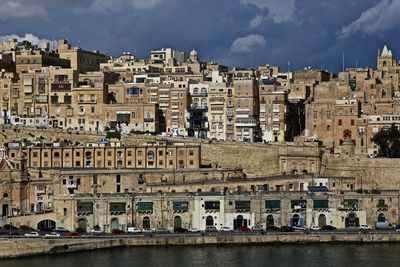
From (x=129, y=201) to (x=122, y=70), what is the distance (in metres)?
38.5

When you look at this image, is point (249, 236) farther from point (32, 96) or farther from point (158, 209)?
point (32, 96)

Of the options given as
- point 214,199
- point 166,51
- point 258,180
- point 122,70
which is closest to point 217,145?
point 258,180

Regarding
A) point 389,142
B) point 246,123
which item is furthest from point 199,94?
point 389,142

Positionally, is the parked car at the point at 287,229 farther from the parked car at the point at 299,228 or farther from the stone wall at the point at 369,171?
the stone wall at the point at 369,171

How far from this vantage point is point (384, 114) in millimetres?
75062

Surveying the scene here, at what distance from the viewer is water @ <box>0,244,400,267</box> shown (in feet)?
165

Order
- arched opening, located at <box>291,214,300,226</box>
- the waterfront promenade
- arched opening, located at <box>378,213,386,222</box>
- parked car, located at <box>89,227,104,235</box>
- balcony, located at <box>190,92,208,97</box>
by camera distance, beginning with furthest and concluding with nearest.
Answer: balcony, located at <box>190,92,208,97</box> < arched opening, located at <box>378,213,386,222</box> < arched opening, located at <box>291,214,300,226</box> < parked car, located at <box>89,227,104,235</box> < the waterfront promenade

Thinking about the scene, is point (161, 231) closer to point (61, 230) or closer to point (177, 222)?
point (177, 222)

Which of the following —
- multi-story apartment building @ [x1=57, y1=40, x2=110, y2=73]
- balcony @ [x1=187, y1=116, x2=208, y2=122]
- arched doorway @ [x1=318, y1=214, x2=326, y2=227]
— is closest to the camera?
arched doorway @ [x1=318, y1=214, x2=326, y2=227]

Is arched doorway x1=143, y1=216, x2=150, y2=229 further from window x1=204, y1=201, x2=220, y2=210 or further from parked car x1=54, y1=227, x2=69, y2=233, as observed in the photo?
parked car x1=54, y1=227, x2=69, y2=233

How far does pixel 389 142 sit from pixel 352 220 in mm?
13557

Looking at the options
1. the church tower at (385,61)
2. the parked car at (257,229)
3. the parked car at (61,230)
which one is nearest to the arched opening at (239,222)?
the parked car at (257,229)

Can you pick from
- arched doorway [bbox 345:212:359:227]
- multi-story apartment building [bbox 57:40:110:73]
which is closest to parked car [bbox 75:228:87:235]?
arched doorway [bbox 345:212:359:227]

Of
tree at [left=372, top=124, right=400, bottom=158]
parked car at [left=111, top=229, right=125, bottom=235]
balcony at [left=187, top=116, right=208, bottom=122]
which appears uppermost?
balcony at [left=187, top=116, right=208, bottom=122]
